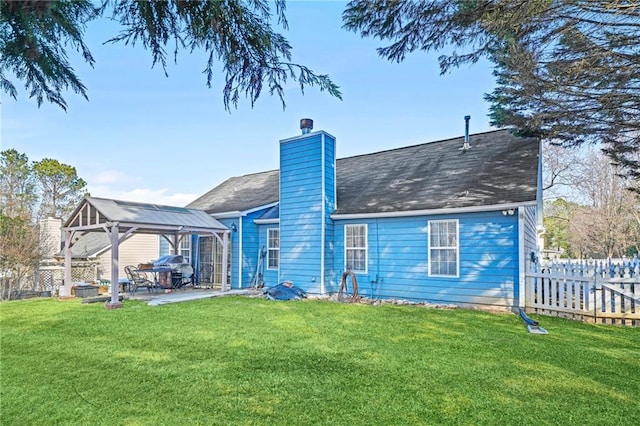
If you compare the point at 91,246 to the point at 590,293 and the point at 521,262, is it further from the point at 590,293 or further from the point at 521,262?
the point at 590,293

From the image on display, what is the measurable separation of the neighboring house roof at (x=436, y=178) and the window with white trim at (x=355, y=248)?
56cm

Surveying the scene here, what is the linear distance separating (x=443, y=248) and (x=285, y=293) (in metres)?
4.48

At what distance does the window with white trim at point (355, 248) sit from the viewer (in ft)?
35.2

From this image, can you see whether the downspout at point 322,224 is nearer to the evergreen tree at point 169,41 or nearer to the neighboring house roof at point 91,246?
the evergreen tree at point 169,41

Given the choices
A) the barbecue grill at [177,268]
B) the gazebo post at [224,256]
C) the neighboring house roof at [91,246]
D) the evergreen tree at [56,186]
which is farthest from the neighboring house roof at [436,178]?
the evergreen tree at [56,186]

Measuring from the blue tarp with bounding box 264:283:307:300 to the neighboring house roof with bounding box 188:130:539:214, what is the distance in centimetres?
258

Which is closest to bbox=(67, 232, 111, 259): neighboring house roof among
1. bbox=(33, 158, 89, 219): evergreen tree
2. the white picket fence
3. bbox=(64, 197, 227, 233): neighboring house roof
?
bbox=(33, 158, 89, 219): evergreen tree

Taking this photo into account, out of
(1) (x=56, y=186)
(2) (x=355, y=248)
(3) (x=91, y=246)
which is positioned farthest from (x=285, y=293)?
(1) (x=56, y=186)

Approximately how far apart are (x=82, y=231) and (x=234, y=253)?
4507mm

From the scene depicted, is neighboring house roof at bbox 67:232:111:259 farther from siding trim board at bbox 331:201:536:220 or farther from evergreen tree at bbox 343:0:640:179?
evergreen tree at bbox 343:0:640:179

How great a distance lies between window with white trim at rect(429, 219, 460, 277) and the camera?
922 cm

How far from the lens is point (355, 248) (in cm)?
1090

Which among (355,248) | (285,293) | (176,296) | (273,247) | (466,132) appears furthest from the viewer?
(273,247)

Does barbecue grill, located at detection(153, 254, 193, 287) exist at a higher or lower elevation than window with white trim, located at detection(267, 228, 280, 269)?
lower
